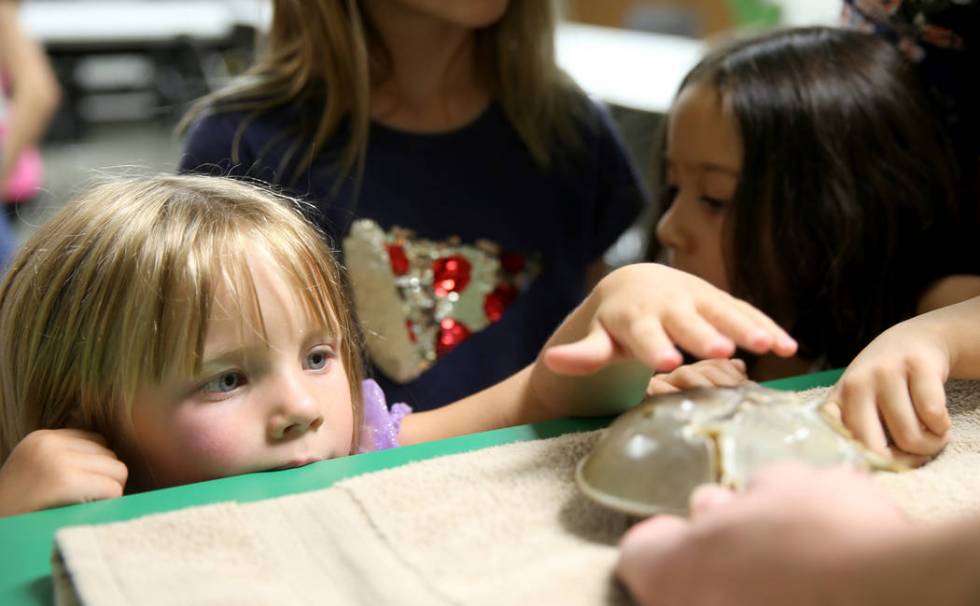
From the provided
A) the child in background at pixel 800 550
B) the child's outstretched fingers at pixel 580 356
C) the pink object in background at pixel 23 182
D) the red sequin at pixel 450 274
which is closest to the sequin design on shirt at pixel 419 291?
the red sequin at pixel 450 274

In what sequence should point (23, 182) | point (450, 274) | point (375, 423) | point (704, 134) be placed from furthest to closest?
point (23, 182) < point (450, 274) < point (704, 134) < point (375, 423)

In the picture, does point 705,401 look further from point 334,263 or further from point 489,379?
point 489,379

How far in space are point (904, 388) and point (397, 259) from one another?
645 mm

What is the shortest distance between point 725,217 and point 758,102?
13cm

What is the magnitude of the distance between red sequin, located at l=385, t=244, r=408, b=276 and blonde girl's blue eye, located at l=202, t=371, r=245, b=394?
0.48 m

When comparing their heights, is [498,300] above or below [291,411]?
below

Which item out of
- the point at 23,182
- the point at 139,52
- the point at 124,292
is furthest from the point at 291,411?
the point at 139,52

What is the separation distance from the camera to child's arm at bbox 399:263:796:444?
600 mm

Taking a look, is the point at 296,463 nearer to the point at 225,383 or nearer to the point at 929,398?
the point at 225,383

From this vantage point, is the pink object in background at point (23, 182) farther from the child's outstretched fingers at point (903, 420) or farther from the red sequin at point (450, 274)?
the child's outstretched fingers at point (903, 420)

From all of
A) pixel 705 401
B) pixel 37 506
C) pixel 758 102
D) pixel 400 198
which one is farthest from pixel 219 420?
pixel 758 102

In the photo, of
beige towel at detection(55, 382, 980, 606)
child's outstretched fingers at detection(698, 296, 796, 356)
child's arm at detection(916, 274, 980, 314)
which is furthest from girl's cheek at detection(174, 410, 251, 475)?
child's arm at detection(916, 274, 980, 314)

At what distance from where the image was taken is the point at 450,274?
1203mm

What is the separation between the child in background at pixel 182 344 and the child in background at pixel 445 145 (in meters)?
0.36
